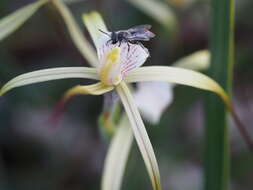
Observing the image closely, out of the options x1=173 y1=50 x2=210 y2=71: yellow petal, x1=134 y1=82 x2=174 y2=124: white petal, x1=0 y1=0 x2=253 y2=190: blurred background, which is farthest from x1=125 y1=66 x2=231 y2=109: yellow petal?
x1=0 y1=0 x2=253 y2=190: blurred background

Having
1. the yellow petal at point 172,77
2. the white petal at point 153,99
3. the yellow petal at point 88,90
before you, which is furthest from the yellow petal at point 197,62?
the yellow petal at point 88,90

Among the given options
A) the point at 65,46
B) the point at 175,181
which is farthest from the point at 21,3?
the point at 175,181

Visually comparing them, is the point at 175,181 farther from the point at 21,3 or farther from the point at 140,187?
the point at 21,3

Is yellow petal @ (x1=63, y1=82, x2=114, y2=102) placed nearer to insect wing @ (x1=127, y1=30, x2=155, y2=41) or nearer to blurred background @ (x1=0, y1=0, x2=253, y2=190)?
insect wing @ (x1=127, y1=30, x2=155, y2=41)

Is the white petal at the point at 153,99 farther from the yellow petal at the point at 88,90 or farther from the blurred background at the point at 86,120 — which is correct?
the blurred background at the point at 86,120

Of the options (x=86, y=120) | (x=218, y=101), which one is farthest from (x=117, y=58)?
(x=86, y=120)

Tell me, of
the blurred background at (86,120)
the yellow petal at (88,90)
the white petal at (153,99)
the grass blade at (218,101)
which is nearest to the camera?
the yellow petal at (88,90)

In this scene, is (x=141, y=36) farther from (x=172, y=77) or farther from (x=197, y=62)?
(x=197, y=62)
